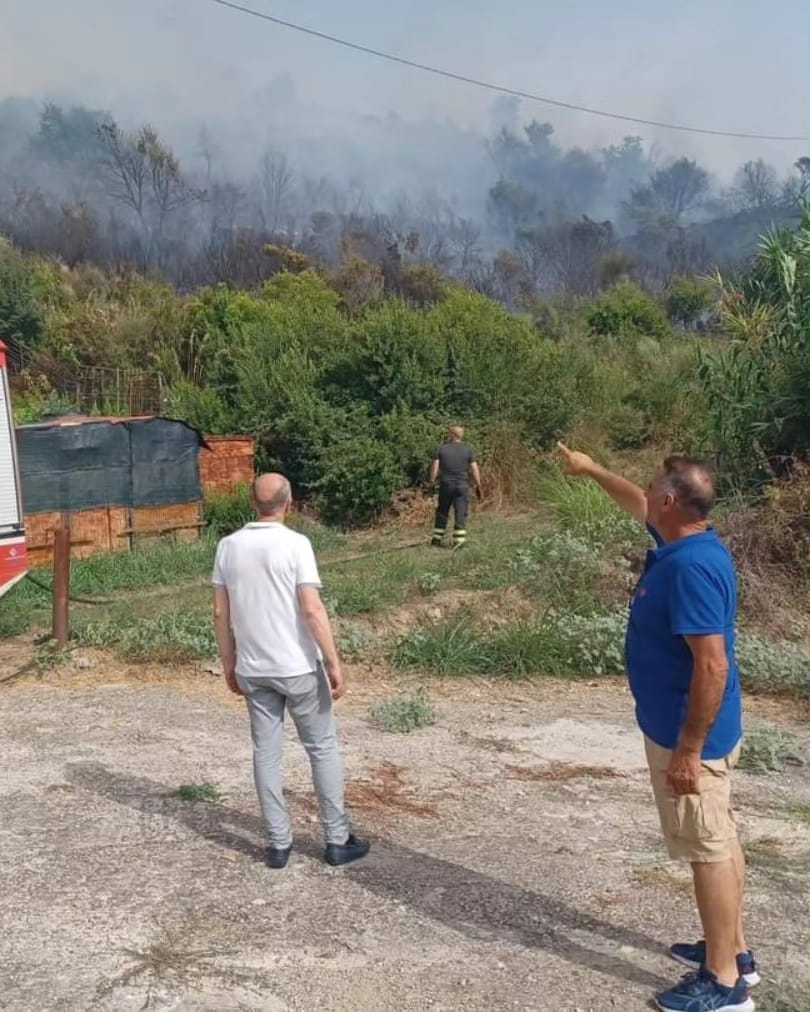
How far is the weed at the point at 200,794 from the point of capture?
5.89 metres

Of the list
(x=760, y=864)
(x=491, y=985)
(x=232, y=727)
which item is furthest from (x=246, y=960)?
(x=232, y=727)

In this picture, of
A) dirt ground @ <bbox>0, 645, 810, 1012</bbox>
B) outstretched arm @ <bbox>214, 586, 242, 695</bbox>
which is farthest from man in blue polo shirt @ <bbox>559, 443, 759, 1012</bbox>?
outstretched arm @ <bbox>214, 586, 242, 695</bbox>

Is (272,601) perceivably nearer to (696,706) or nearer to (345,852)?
(345,852)

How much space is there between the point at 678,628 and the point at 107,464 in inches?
536

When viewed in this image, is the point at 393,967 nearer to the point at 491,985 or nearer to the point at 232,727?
the point at 491,985

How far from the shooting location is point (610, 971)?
3984mm

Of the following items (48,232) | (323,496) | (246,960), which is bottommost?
(323,496)

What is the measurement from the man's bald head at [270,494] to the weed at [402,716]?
9.07ft

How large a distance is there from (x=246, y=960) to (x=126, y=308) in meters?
34.0

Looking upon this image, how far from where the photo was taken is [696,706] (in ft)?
11.6

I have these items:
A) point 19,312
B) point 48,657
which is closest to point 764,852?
point 48,657

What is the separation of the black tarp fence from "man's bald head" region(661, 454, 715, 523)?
40.4 ft

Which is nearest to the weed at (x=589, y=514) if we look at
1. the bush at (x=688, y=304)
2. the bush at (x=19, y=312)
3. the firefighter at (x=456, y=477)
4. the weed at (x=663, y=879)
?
the firefighter at (x=456, y=477)

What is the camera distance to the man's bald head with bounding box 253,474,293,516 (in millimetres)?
4887
